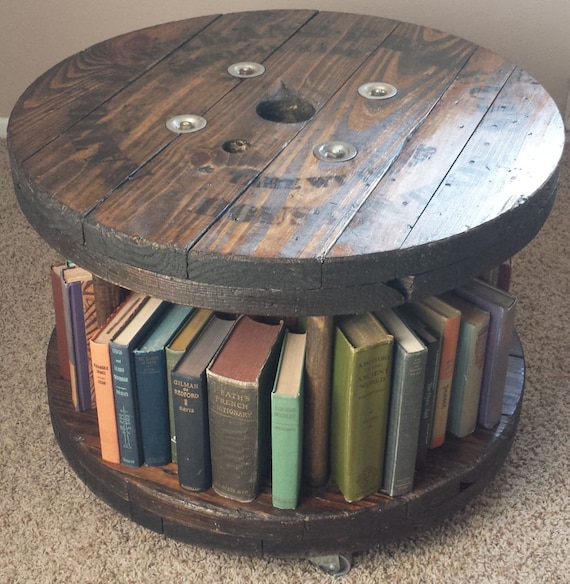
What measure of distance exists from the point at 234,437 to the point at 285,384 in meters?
0.11

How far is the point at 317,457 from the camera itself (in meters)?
1.31

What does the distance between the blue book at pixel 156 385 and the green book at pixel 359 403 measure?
0.77ft

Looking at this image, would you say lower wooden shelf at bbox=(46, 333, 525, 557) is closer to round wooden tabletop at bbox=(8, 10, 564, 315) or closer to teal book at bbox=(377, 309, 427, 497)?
teal book at bbox=(377, 309, 427, 497)

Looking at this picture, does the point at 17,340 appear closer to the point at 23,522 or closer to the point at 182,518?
the point at 23,522

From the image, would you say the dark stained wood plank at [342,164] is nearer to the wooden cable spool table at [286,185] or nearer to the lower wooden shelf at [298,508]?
the wooden cable spool table at [286,185]

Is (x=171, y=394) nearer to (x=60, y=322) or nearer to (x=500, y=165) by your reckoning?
(x=60, y=322)

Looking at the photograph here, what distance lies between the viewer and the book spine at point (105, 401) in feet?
4.21

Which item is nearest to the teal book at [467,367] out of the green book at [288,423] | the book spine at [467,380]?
the book spine at [467,380]

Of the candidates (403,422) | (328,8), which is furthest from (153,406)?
(328,8)

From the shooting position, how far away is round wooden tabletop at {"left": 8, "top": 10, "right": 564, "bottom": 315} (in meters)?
1.11

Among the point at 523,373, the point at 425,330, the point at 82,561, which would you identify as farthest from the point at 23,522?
the point at 523,373

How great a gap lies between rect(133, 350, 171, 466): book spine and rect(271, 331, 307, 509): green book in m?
0.17

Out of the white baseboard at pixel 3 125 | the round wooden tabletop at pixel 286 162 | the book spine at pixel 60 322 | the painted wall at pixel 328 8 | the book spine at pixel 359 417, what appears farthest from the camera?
the white baseboard at pixel 3 125

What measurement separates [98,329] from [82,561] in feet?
1.10
